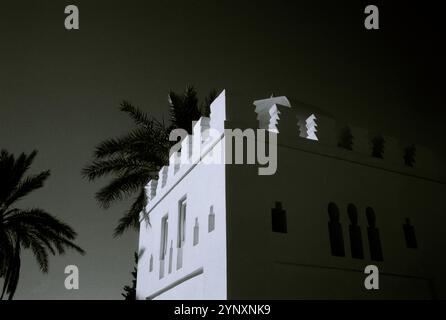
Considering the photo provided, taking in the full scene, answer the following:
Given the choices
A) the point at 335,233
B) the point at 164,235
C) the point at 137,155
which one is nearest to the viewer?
the point at 335,233

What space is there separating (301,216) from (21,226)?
11197 mm

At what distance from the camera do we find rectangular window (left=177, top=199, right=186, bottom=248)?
781 cm

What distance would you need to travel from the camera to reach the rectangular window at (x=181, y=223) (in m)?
7.81

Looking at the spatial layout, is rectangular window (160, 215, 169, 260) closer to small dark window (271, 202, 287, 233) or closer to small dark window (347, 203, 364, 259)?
small dark window (271, 202, 287, 233)

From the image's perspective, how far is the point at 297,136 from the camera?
700 centimetres

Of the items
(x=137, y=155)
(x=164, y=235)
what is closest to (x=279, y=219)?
(x=164, y=235)

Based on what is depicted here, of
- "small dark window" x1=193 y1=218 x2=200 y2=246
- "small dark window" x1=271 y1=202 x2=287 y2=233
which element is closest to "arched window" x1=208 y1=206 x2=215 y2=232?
"small dark window" x1=193 y1=218 x2=200 y2=246

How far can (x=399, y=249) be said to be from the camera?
23.6 ft

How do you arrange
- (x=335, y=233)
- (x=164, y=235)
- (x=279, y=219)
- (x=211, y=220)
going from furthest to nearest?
(x=164, y=235) → (x=335, y=233) → (x=211, y=220) → (x=279, y=219)

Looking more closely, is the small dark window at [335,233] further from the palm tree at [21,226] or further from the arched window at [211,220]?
the palm tree at [21,226]

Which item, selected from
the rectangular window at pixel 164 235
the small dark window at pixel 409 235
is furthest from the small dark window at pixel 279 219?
the rectangular window at pixel 164 235

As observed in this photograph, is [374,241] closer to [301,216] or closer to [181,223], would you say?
[301,216]

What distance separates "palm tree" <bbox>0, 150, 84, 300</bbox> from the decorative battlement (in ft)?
23.9

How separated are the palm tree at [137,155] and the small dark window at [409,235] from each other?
753 cm
